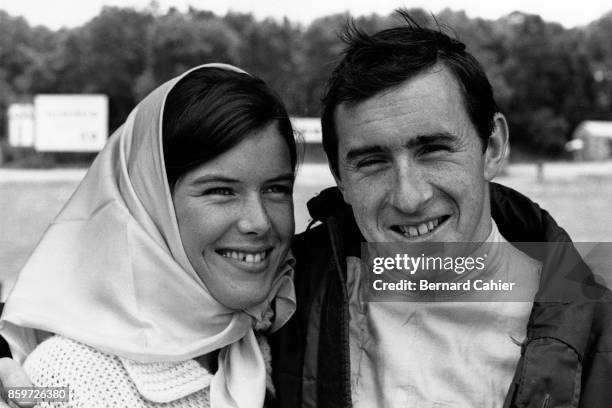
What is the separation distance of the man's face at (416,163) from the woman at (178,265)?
201 millimetres

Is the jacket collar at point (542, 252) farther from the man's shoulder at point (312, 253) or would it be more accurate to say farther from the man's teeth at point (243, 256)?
the man's teeth at point (243, 256)

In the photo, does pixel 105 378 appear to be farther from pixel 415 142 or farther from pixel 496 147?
pixel 496 147

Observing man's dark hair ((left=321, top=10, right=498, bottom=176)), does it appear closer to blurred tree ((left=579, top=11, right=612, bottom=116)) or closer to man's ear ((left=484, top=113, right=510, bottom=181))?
man's ear ((left=484, top=113, right=510, bottom=181))

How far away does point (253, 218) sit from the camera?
4.77 ft

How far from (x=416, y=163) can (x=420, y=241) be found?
155 millimetres

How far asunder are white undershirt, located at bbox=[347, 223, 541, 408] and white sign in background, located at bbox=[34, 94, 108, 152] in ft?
3.43

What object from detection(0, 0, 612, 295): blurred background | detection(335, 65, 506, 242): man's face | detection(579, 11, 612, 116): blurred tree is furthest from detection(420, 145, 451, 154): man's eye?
detection(579, 11, 612, 116): blurred tree

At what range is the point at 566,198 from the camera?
6.85 feet

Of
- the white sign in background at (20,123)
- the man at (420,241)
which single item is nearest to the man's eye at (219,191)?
the man at (420,241)

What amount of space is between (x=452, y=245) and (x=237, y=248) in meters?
0.43

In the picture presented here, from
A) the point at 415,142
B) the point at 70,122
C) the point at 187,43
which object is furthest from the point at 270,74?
the point at 415,142

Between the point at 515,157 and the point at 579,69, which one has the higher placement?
the point at 579,69

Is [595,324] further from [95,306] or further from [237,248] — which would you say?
[95,306]

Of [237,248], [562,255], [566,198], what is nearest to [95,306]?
[237,248]
